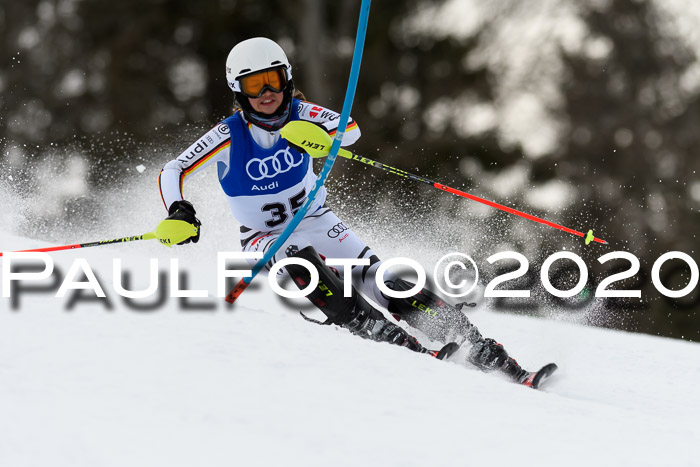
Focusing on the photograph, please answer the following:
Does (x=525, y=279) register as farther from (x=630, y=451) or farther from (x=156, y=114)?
(x=630, y=451)

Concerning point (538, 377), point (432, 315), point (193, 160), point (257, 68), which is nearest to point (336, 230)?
point (432, 315)

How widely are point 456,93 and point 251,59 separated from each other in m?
12.1

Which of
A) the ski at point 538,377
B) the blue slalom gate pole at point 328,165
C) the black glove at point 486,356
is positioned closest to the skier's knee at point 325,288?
the blue slalom gate pole at point 328,165

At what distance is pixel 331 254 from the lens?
451cm

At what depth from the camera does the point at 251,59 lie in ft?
13.6

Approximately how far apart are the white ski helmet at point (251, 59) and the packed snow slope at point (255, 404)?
1119mm

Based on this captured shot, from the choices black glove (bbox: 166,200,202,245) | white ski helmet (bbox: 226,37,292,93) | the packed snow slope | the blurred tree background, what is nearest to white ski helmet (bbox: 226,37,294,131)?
white ski helmet (bbox: 226,37,292,93)

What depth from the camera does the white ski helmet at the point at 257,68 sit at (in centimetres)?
414

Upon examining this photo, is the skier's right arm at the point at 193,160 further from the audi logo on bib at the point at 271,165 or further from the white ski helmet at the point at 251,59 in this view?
the white ski helmet at the point at 251,59

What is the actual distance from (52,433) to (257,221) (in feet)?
7.12

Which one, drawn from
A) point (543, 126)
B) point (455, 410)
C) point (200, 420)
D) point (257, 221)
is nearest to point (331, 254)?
point (257, 221)

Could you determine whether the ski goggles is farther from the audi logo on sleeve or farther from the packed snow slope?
the packed snow slope

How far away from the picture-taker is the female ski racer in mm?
4164

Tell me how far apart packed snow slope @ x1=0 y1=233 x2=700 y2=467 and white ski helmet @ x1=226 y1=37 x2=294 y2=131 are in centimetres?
96
